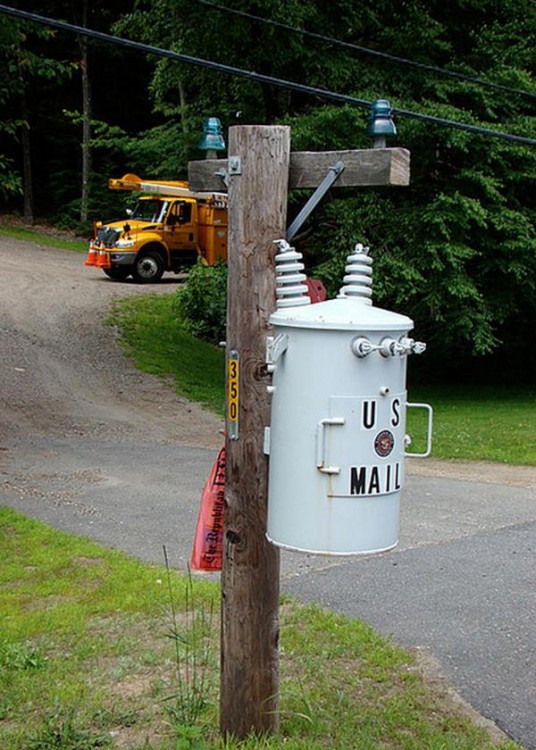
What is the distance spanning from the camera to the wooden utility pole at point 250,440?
395cm

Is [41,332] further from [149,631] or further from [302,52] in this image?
[149,631]

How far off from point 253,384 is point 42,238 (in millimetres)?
30238

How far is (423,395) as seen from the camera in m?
18.6

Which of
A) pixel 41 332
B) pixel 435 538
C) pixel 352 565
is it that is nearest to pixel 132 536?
pixel 352 565

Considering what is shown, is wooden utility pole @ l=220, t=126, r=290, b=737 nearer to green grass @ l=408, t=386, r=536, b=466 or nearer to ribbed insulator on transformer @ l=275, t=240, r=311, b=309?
ribbed insulator on transformer @ l=275, t=240, r=311, b=309

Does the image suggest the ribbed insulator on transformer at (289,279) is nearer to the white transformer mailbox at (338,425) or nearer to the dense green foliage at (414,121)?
the white transformer mailbox at (338,425)

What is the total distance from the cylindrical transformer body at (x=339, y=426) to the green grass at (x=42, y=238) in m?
28.2

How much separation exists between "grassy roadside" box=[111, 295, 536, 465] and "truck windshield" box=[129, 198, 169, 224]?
2.68 metres

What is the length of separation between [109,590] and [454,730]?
8.77 feet

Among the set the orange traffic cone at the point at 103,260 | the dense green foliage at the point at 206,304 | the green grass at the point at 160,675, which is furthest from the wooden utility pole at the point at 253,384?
the orange traffic cone at the point at 103,260

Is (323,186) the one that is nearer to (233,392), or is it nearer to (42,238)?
(233,392)

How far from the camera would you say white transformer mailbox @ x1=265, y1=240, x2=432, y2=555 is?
139 inches

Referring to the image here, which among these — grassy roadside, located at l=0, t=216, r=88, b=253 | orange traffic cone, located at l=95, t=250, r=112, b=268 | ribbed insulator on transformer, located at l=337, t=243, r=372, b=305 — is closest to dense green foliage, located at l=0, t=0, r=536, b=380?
orange traffic cone, located at l=95, t=250, r=112, b=268

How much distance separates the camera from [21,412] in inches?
557
